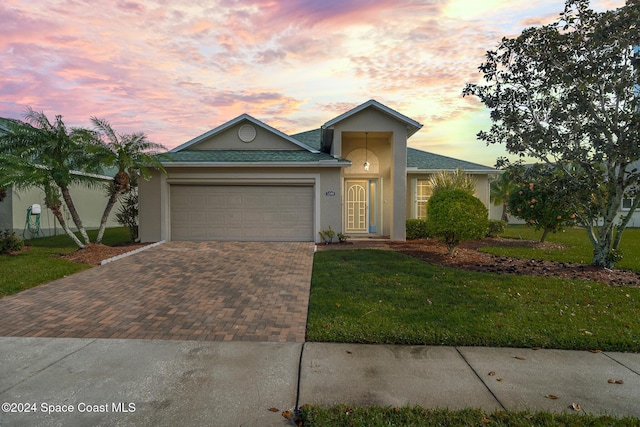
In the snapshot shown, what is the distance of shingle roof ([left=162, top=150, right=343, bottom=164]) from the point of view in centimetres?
1316

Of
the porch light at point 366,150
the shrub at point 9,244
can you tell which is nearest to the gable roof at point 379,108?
the porch light at point 366,150

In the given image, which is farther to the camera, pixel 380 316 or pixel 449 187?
pixel 449 187

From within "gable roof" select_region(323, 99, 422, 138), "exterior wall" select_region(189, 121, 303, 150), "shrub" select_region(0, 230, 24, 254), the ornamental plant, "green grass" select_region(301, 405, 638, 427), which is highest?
"gable roof" select_region(323, 99, 422, 138)

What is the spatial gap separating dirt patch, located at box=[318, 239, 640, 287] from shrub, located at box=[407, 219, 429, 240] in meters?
1.47

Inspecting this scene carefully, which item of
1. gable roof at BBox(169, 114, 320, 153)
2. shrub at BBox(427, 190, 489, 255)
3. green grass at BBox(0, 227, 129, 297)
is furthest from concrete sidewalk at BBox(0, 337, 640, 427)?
gable roof at BBox(169, 114, 320, 153)

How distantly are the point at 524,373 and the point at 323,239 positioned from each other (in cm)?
983

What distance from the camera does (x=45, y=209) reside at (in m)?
15.8

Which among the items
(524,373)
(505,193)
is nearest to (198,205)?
(524,373)

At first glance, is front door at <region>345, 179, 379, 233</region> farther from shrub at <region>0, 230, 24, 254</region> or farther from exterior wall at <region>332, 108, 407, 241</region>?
shrub at <region>0, 230, 24, 254</region>

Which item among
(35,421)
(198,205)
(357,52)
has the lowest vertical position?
(35,421)

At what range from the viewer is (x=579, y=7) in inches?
307

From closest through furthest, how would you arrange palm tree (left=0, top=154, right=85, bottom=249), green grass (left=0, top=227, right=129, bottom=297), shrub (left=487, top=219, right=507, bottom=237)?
green grass (left=0, top=227, right=129, bottom=297)
palm tree (left=0, top=154, right=85, bottom=249)
shrub (left=487, top=219, right=507, bottom=237)

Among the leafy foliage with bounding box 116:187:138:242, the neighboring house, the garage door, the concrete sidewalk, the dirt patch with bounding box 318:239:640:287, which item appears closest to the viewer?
the concrete sidewalk

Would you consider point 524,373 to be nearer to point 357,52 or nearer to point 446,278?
point 446,278
